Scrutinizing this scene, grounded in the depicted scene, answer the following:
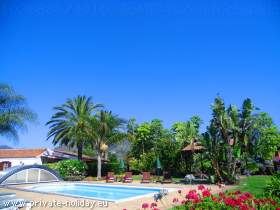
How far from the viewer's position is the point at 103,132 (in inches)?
1226

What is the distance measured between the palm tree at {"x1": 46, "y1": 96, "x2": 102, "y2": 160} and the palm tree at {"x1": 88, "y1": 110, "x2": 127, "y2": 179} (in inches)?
83.6

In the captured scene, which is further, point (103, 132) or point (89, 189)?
point (103, 132)

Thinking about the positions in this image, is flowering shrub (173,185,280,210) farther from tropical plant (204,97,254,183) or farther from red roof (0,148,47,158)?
red roof (0,148,47,158)

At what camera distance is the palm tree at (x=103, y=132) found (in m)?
30.9

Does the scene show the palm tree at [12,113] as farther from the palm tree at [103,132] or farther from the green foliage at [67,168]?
the palm tree at [103,132]

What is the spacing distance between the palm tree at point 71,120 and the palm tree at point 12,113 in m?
15.4

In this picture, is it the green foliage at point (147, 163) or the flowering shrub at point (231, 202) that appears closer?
the flowering shrub at point (231, 202)

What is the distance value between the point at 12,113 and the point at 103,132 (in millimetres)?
14674

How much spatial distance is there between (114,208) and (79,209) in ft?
4.11

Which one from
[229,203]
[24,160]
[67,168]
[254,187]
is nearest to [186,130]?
[67,168]

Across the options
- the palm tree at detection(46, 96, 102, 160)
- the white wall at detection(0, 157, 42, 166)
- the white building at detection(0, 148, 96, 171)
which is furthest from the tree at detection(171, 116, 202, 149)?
the white wall at detection(0, 157, 42, 166)

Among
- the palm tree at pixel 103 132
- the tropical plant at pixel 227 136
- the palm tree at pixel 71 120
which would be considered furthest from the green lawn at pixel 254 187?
the palm tree at pixel 71 120

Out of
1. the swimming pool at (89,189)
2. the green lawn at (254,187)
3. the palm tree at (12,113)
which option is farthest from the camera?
the swimming pool at (89,189)

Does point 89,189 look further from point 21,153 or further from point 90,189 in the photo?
point 21,153
